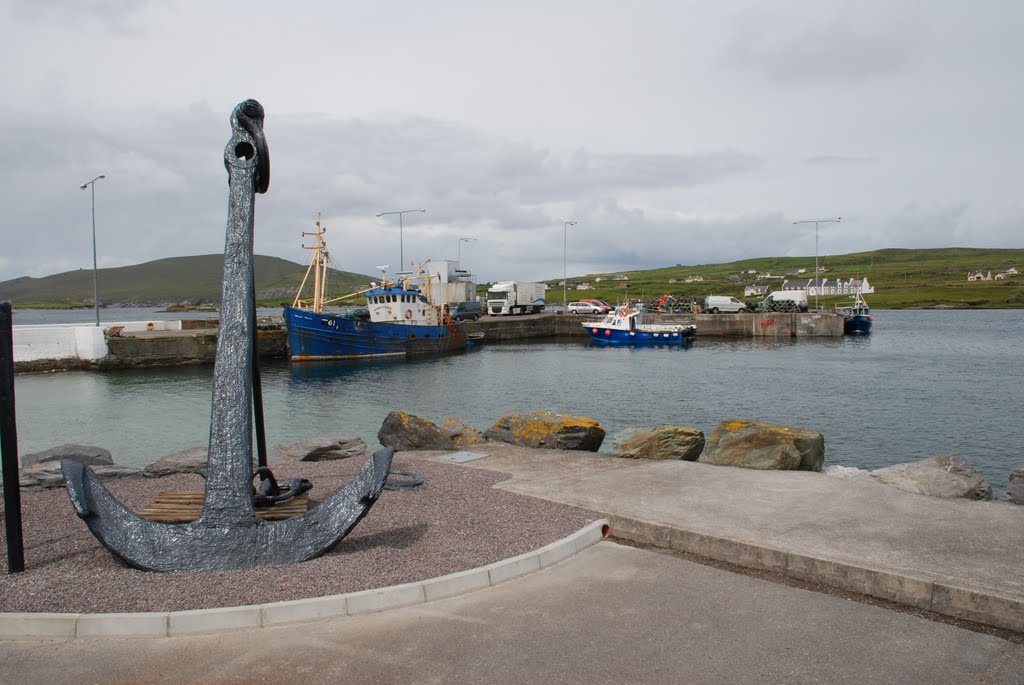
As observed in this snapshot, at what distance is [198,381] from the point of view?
1538 inches

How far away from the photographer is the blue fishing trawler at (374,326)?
50688 mm

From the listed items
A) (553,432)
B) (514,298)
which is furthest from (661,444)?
(514,298)

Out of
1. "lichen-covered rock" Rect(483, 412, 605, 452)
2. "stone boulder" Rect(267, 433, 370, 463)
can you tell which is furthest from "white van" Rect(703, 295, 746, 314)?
"stone boulder" Rect(267, 433, 370, 463)

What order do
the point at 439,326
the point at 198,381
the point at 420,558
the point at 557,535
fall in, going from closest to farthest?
the point at 420,558 → the point at 557,535 → the point at 198,381 → the point at 439,326

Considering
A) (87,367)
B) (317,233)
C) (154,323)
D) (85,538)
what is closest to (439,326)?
(317,233)

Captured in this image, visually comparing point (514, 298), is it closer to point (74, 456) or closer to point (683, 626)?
point (74, 456)

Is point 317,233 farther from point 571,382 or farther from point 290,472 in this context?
point 290,472

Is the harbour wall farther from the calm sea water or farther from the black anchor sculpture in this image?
the black anchor sculpture

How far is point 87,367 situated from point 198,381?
29.2 ft

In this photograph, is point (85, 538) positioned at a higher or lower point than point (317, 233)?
lower

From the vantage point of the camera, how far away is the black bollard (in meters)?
5.71

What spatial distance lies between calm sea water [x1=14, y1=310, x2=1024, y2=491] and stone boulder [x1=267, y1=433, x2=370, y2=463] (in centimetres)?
852

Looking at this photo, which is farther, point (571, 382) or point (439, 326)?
point (439, 326)

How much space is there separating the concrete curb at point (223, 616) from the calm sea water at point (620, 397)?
15.3m
